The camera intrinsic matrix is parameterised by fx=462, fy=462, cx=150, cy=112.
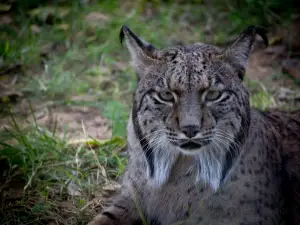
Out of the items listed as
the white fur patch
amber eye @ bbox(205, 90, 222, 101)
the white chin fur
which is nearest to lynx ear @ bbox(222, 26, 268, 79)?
amber eye @ bbox(205, 90, 222, 101)

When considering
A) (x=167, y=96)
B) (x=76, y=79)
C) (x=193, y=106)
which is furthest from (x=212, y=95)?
(x=76, y=79)

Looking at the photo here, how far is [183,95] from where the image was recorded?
12.7 ft

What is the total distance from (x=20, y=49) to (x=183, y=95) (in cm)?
468

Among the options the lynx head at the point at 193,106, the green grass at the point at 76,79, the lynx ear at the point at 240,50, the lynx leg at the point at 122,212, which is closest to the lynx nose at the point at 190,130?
the lynx head at the point at 193,106

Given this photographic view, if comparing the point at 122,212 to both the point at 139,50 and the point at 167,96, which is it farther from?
the point at 139,50

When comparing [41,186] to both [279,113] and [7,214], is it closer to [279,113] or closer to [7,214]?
[7,214]

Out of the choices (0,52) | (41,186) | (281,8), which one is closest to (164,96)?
(41,186)

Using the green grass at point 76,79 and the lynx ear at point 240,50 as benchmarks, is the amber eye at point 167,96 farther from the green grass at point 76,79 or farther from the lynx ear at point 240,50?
the green grass at point 76,79

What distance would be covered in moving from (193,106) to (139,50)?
2.76ft

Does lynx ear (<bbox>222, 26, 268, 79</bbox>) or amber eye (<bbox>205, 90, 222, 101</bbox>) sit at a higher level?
lynx ear (<bbox>222, 26, 268, 79</bbox>)

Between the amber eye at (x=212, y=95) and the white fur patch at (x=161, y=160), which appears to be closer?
the amber eye at (x=212, y=95)

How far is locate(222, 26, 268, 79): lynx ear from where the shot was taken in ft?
13.5

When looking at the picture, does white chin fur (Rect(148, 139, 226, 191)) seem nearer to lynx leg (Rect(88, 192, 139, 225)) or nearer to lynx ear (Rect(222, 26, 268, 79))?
lynx leg (Rect(88, 192, 139, 225))

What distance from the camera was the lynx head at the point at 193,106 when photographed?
152 inches
